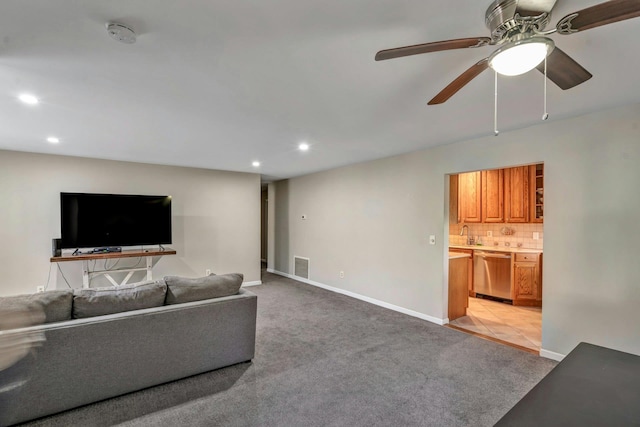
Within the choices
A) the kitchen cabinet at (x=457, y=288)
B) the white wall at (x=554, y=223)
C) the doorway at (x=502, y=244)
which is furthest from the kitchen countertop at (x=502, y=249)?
the white wall at (x=554, y=223)

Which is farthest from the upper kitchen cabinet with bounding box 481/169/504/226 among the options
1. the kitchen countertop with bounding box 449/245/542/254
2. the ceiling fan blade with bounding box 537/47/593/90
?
the ceiling fan blade with bounding box 537/47/593/90

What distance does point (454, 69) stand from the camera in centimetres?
197

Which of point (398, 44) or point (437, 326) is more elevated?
point (398, 44)

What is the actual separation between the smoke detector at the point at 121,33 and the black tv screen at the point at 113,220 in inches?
147

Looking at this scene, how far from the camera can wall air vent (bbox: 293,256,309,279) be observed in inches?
254

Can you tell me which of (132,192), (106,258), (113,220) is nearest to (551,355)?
(106,258)

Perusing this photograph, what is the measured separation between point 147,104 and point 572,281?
412cm

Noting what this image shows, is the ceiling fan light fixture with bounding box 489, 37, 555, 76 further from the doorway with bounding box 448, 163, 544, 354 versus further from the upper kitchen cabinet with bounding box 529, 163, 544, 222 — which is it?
the upper kitchen cabinet with bounding box 529, 163, 544, 222

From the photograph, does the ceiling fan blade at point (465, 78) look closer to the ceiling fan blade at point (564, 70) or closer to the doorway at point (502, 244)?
the ceiling fan blade at point (564, 70)

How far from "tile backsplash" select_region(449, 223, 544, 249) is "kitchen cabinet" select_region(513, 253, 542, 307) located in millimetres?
418

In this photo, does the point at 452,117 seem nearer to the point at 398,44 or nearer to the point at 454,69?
the point at 454,69

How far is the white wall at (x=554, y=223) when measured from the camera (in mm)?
2604

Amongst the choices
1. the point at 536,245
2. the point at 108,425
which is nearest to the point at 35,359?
the point at 108,425

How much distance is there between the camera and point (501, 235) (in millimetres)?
5516
